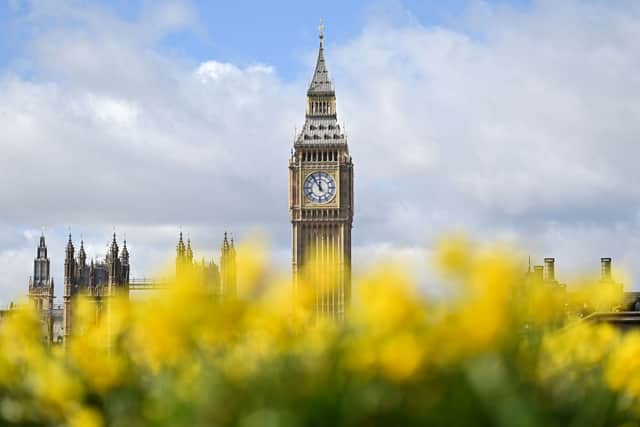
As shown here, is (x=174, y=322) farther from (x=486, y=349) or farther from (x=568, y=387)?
(x=568, y=387)

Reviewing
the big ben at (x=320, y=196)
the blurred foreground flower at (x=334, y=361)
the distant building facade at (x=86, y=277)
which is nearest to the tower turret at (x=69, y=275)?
the distant building facade at (x=86, y=277)

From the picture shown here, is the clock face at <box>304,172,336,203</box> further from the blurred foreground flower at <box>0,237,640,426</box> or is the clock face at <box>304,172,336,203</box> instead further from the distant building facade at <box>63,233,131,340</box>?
the blurred foreground flower at <box>0,237,640,426</box>

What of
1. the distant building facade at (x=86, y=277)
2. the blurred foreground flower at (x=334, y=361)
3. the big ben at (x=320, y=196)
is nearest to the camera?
the blurred foreground flower at (x=334, y=361)

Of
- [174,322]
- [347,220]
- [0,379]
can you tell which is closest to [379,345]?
[174,322]

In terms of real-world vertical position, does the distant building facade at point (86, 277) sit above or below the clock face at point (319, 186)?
below

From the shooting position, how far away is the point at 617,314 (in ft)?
86.4

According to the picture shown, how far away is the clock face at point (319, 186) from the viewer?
3297 inches

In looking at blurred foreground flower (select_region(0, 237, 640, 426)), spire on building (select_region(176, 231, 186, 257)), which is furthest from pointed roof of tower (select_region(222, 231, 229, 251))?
blurred foreground flower (select_region(0, 237, 640, 426))

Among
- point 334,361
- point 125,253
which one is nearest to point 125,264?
point 125,253

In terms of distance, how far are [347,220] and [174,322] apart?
78126 millimetres

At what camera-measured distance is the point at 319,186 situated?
8400 centimetres

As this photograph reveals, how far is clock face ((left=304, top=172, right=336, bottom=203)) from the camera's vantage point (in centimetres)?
8375

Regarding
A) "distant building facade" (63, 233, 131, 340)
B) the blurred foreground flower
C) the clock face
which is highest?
the clock face

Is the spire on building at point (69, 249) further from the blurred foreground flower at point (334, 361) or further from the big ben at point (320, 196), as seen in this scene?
the blurred foreground flower at point (334, 361)
